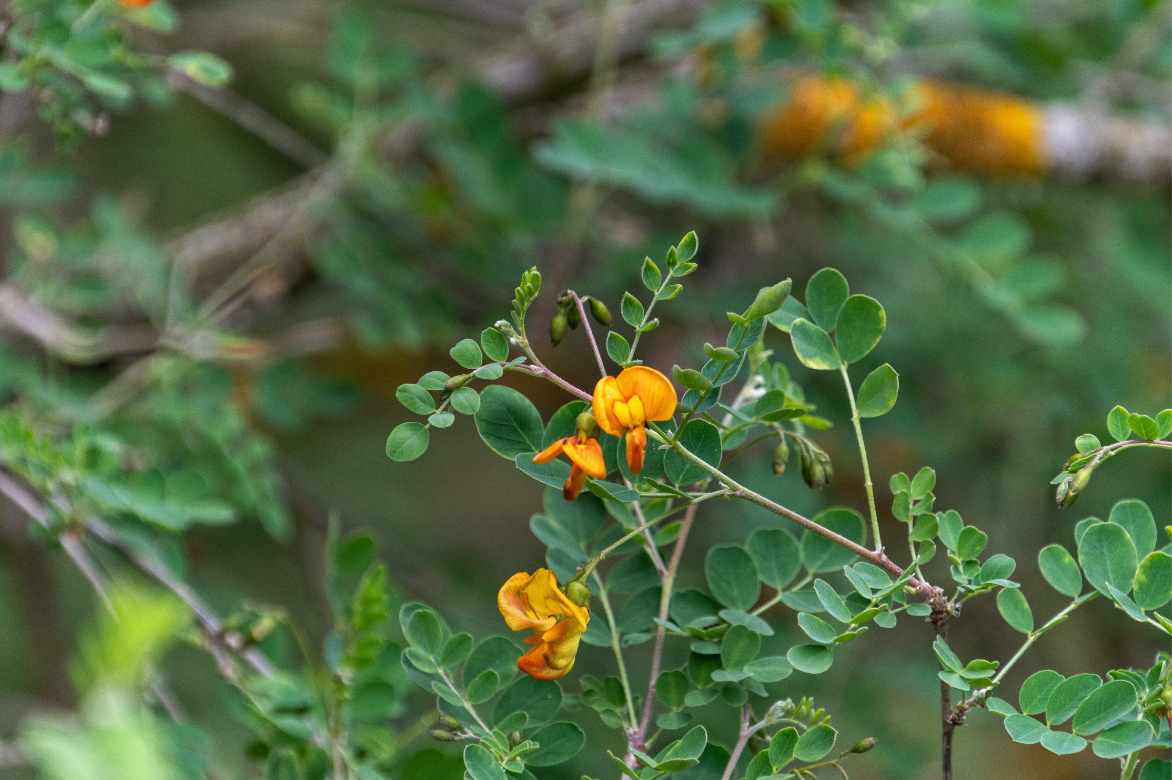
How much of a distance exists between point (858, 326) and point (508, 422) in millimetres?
199

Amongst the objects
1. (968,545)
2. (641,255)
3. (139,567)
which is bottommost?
(641,255)

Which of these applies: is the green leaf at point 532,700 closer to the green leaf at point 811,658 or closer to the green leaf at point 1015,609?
the green leaf at point 811,658

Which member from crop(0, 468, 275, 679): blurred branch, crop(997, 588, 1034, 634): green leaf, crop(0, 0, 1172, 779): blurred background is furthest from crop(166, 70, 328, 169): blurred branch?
crop(997, 588, 1034, 634): green leaf

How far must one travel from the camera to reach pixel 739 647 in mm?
604

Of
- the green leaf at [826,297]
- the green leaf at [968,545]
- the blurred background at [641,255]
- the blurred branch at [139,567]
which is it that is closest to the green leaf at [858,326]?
the green leaf at [826,297]

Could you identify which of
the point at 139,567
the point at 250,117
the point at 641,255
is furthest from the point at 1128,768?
the point at 250,117

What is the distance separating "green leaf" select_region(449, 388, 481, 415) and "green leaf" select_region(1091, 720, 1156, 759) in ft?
1.07

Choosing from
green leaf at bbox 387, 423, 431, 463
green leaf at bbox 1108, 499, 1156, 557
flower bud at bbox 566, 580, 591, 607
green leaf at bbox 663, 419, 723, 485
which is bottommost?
green leaf at bbox 1108, 499, 1156, 557

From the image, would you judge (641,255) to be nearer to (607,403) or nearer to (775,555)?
(775,555)

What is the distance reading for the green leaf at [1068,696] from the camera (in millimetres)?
559

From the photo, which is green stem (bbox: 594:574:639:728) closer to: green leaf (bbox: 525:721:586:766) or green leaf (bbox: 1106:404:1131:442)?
A: green leaf (bbox: 525:721:586:766)

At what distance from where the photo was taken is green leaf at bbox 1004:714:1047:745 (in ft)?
1.79

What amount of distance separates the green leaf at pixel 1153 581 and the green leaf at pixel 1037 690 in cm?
6

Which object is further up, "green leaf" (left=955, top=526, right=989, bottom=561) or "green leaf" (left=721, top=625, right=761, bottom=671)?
"green leaf" (left=955, top=526, right=989, bottom=561)
